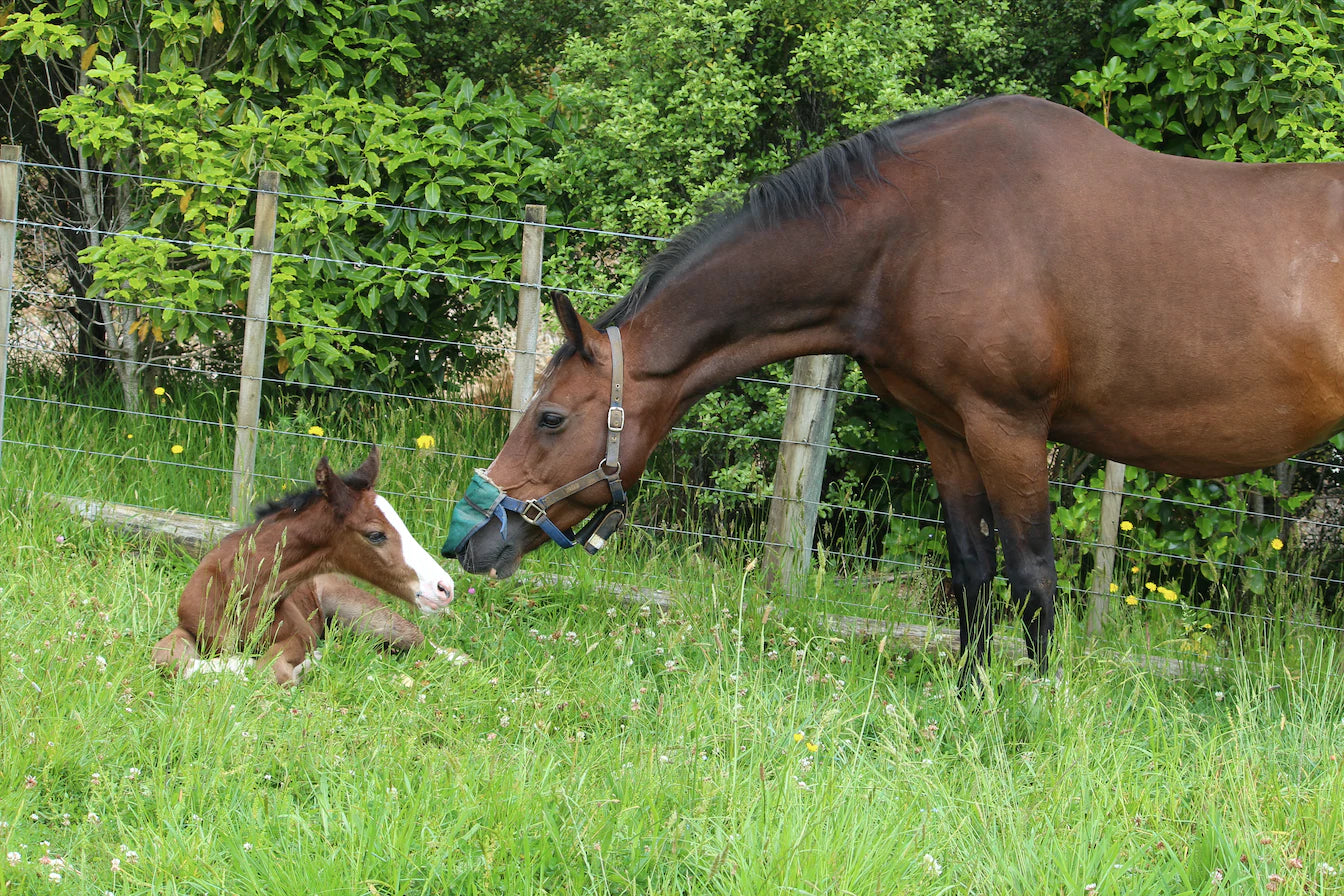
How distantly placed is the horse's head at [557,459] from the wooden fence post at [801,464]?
4.54 ft

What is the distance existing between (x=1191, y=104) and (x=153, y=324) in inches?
216

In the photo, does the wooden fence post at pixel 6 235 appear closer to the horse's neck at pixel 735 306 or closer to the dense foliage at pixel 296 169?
the dense foliage at pixel 296 169

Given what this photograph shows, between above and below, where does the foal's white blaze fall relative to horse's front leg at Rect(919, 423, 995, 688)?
below

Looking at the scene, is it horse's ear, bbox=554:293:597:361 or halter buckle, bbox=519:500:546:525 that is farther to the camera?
halter buckle, bbox=519:500:546:525

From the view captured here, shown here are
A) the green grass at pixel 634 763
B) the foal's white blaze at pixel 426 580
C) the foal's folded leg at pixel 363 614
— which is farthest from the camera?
the foal's folded leg at pixel 363 614

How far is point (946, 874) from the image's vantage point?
2.80 m

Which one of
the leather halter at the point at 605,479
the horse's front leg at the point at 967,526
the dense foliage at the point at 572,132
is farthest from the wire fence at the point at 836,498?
the leather halter at the point at 605,479

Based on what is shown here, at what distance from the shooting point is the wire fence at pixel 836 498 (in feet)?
18.8

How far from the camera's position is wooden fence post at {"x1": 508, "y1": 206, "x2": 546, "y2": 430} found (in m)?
5.68

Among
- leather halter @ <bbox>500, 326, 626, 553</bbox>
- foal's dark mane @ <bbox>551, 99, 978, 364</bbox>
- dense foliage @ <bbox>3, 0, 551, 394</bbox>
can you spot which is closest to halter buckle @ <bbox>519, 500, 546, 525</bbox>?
leather halter @ <bbox>500, 326, 626, 553</bbox>

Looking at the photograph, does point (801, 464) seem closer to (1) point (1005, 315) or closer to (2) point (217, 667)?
(1) point (1005, 315)

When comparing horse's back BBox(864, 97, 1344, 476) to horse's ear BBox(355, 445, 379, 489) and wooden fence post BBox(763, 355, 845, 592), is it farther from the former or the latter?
horse's ear BBox(355, 445, 379, 489)

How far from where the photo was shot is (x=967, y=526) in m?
4.54

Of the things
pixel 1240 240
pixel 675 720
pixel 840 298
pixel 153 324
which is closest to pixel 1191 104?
pixel 1240 240
